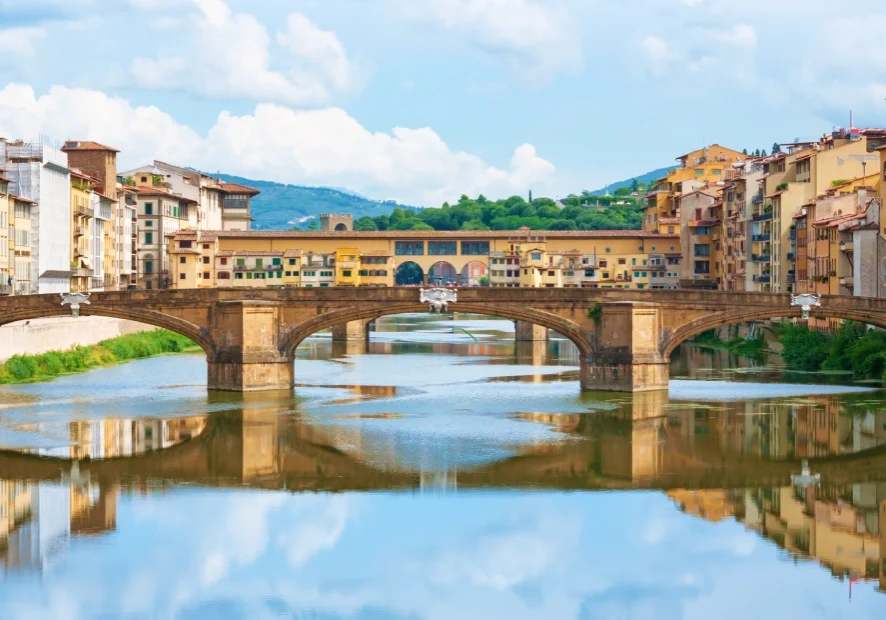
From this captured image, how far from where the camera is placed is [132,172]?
107500 mm

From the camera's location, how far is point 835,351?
198 ft

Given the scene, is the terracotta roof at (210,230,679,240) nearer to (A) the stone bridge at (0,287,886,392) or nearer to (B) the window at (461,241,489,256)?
(B) the window at (461,241,489,256)

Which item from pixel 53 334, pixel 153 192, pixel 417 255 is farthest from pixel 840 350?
pixel 153 192

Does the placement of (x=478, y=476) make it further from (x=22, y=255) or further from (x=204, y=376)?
(x=22, y=255)

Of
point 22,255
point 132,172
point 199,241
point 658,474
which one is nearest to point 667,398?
point 658,474

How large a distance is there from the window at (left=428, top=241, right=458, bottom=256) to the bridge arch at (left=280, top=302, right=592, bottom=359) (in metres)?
52.1

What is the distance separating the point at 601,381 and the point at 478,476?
1720 cm

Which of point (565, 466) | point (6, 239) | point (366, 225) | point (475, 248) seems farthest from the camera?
point (366, 225)

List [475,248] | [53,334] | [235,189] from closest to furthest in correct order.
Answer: [53,334] → [475,248] → [235,189]

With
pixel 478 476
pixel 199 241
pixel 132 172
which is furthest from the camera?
pixel 132 172

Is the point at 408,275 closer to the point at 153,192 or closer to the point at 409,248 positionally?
the point at 409,248

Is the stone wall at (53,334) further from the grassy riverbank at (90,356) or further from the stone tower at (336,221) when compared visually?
the stone tower at (336,221)

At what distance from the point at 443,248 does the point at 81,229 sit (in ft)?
107

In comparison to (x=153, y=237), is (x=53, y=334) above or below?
below
